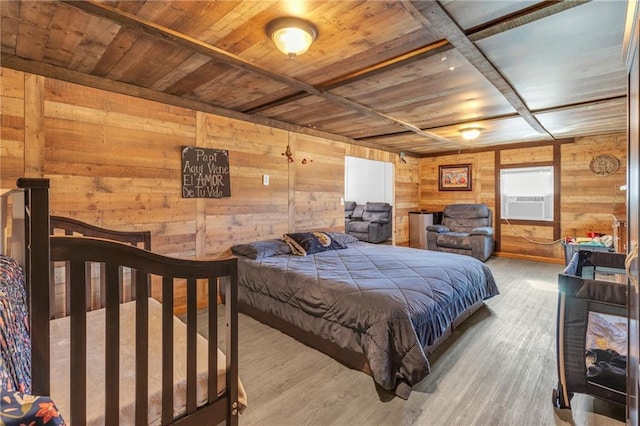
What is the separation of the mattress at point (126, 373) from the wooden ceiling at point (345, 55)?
5.98ft

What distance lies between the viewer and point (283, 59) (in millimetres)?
2438

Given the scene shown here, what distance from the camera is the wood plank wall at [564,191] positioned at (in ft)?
17.3

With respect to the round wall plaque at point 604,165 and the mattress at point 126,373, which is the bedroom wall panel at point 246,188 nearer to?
the mattress at point 126,373

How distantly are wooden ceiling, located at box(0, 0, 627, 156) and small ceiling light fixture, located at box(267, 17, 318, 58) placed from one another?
0.05 m

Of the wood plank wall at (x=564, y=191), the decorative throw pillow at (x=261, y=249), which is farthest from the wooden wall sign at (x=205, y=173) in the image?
the wood plank wall at (x=564, y=191)

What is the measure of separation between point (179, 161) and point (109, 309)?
257 cm

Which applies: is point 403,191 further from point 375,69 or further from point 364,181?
point 375,69

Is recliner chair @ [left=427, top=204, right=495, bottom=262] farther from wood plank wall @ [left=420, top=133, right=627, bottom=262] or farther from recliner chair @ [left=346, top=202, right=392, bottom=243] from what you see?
recliner chair @ [left=346, top=202, right=392, bottom=243]

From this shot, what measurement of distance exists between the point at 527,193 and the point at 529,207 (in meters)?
0.28

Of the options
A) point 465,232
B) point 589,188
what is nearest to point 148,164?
point 465,232

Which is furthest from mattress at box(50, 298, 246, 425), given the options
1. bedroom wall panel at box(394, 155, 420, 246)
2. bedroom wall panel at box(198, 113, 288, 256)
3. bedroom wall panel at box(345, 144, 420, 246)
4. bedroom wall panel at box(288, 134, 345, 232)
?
bedroom wall panel at box(394, 155, 420, 246)

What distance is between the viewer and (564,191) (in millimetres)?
5750

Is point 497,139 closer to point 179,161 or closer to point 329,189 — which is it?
point 329,189

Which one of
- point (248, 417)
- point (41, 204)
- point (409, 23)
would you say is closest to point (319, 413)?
point (248, 417)
